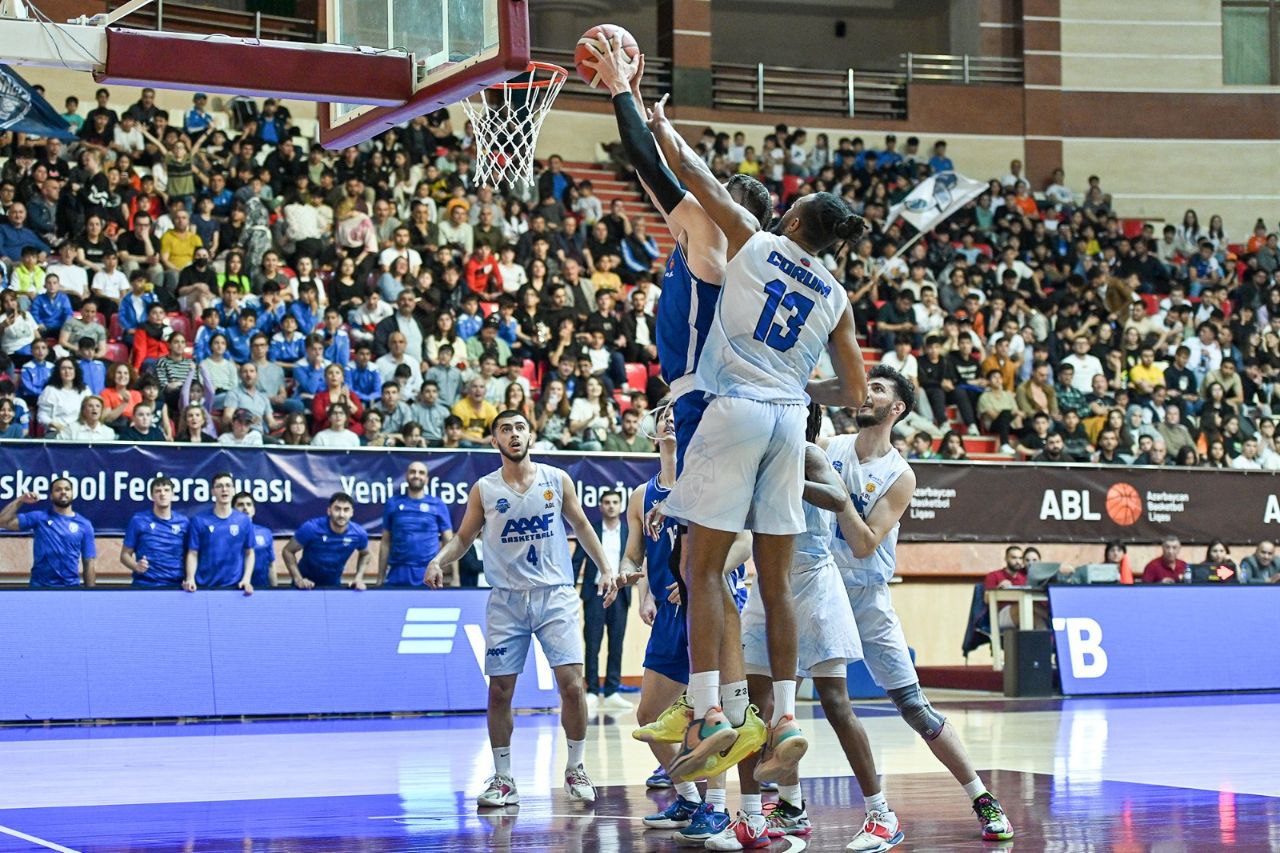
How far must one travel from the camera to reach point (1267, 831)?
7.42 metres

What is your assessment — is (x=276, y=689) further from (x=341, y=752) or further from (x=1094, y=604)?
Answer: (x=1094, y=604)

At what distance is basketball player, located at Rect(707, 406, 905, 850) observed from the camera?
7.08 m

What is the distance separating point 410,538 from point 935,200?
13928 mm

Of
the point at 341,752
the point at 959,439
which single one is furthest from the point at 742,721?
the point at 959,439

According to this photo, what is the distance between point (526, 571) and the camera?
9836 mm

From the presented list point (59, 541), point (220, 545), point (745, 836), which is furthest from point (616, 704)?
point (745, 836)

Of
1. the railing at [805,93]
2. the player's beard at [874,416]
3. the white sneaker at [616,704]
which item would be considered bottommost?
the white sneaker at [616,704]

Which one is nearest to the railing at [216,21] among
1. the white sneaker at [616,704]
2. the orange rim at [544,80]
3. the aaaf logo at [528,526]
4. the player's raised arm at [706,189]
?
the white sneaker at [616,704]

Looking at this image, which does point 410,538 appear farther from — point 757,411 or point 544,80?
point 757,411

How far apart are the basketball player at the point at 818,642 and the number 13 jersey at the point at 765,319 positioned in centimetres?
71

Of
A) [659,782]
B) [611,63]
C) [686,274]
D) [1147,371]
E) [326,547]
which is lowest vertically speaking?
[659,782]

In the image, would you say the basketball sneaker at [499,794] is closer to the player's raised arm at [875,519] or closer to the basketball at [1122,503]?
the player's raised arm at [875,519]

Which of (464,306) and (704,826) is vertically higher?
(464,306)

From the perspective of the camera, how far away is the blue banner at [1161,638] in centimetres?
1752
